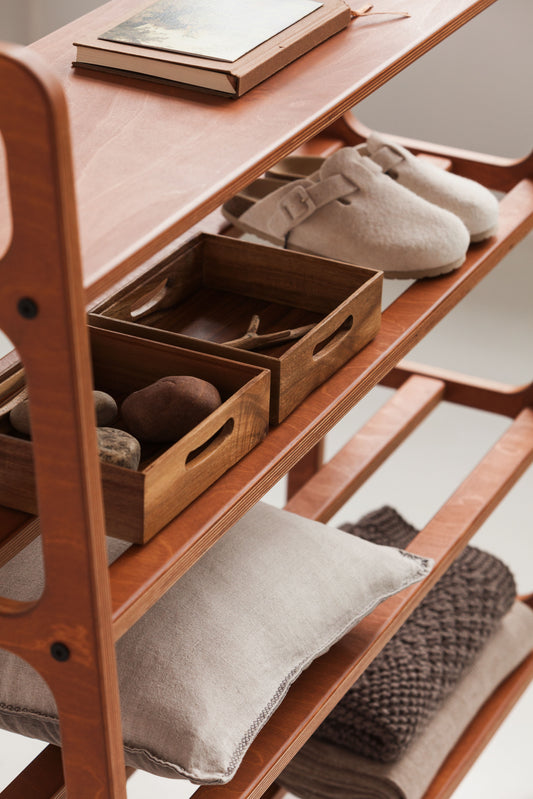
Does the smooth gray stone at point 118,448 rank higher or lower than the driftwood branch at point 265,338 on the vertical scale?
higher

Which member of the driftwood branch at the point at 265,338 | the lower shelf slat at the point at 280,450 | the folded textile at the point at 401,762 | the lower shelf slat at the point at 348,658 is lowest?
the folded textile at the point at 401,762

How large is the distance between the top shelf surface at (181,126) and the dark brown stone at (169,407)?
0.20 m

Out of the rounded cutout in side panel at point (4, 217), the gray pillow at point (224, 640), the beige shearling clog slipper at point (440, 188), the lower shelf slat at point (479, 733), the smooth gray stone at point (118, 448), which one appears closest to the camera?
the rounded cutout in side panel at point (4, 217)

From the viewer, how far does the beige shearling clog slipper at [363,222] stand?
4.36ft

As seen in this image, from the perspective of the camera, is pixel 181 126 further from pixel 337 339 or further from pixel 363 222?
pixel 363 222

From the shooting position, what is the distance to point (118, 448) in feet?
3.06

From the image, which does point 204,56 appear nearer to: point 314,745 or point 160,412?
point 160,412

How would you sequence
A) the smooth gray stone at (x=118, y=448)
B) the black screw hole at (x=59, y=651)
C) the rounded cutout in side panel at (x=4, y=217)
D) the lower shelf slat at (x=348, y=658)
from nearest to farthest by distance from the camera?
the rounded cutout in side panel at (x=4, y=217), the black screw hole at (x=59, y=651), the smooth gray stone at (x=118, y=448), the lower shelf slat at (x=348, y=658)

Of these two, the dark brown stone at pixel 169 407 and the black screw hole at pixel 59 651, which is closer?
the black screw hole at pixel 59 651

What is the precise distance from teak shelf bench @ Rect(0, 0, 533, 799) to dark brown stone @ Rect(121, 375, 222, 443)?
0.06 meters

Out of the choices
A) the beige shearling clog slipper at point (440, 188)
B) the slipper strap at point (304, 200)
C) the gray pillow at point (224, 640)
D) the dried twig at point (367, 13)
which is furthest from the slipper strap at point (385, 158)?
the gray pillow at point (224, 640)

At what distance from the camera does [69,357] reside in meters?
0.68

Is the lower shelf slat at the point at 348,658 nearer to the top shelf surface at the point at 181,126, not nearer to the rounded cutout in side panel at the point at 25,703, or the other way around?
the rounded cutout in side panel at the point at 25,703

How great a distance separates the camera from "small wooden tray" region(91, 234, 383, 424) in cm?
115
